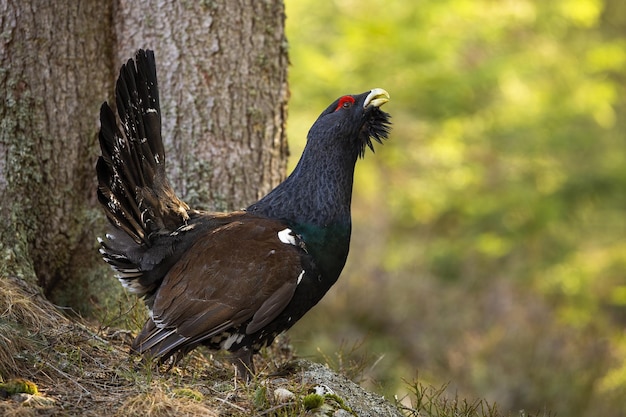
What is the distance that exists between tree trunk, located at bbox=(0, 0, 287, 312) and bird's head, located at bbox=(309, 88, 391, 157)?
0.83 meters

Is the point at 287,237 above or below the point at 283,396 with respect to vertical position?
above

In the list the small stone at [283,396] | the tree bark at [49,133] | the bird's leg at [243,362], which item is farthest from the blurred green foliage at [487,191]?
the small stone at [283,396]

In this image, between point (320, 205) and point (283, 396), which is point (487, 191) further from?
point (283, 396)

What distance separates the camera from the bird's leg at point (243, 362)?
429 centimetres

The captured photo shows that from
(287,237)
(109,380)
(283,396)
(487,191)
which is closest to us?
(283,396)

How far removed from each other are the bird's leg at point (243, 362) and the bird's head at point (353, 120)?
1.36 metres

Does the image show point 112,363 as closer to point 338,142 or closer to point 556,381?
point 338,142

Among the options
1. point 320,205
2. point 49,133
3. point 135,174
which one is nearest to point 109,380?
point 135,174

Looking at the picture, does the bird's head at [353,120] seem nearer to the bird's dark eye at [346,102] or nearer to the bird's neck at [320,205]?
the bird's dark eye at [346,102]

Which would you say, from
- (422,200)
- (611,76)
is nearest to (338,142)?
(422,200)

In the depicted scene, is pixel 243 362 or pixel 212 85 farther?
pixel 212 85

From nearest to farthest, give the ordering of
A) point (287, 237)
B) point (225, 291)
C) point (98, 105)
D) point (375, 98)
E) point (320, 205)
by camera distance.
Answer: point (225, 291) < point (287, 237) < point (320, 205) < point (375, 98) < point (98, 105)

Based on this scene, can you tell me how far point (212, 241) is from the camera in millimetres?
4320

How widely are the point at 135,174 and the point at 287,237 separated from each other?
0.95 metres
